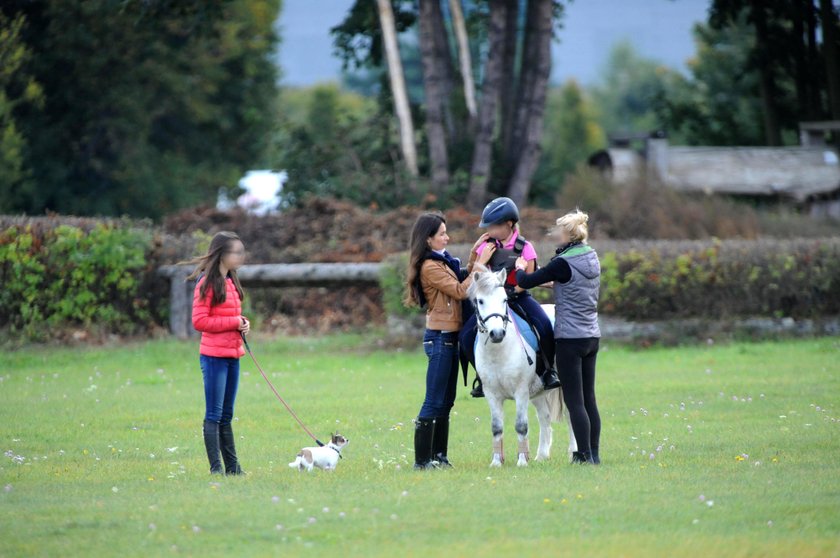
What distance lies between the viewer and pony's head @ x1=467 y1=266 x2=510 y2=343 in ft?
31.3

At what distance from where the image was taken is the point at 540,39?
27422 mm

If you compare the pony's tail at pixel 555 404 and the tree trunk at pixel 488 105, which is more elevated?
the tree trunk at pixel 488 105

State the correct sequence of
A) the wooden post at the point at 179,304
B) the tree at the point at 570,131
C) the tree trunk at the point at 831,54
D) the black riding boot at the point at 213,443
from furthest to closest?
the tree at the point at 570,131 → the tree trunk at the point at 831,54 → the wooden post at the point at 179,304 → the black riding boot at the point at 213,443

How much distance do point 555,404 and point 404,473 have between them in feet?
6.27

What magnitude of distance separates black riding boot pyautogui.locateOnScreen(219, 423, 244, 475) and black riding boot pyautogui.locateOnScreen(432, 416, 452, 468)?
5.46 ft

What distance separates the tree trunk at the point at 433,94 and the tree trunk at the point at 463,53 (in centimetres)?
348

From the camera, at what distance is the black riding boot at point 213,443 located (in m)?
10.1

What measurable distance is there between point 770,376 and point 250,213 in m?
12.8

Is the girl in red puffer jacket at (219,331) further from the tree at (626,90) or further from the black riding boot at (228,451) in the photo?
the tree at (626,90)

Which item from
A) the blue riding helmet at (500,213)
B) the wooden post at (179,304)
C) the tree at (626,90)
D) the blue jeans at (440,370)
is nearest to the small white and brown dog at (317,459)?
the blue jeans at (440,370)

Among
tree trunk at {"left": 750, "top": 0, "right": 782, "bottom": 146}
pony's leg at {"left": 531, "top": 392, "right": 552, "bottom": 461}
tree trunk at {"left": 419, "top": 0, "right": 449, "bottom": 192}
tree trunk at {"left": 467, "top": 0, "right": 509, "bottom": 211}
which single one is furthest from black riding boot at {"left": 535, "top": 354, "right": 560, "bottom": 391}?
tree trunk at {"left": 750, "top": 0, "right": 782, "bottom": 146}

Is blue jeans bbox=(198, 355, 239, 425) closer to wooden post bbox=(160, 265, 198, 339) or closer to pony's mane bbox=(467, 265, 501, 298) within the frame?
pony's mane bbox=(467, 265, 501, 298)

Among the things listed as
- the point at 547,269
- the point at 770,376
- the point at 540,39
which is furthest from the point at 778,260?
the point at 547,269

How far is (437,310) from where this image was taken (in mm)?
10117
